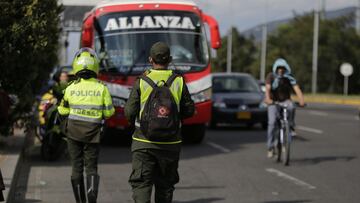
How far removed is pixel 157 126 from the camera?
6.58 m

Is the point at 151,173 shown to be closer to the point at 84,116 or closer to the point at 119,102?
the point at 84,116

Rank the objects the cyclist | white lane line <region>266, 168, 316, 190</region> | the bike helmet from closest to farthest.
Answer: the bike helmet, white lane line <region>266, 168, 316, 190</region>, the cyclist

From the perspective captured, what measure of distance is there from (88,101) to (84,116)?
0.55ft

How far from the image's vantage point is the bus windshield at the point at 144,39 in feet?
50.9

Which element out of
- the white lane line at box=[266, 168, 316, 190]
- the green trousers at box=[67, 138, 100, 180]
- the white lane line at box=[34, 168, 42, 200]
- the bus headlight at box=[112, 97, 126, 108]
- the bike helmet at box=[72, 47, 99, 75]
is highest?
the bike helmet at box=[72, 47, 99, 75]

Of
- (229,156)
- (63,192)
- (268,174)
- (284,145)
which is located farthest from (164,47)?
(229,156)

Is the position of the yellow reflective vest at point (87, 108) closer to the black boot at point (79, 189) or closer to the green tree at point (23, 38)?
the black boot at point (79, 189)

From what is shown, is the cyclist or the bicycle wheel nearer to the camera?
the bicycle wheel

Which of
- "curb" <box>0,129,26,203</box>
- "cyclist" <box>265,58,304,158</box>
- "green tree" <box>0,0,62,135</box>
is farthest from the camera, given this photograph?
"cyclist" <box>265,58,304,158</box>

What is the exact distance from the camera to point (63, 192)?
992 centimetres

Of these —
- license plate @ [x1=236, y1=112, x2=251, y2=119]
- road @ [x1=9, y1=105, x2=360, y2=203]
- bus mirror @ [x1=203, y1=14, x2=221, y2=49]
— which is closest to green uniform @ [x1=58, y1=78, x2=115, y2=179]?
road @ [x1=9, y1=105, x2=360, y2=203]

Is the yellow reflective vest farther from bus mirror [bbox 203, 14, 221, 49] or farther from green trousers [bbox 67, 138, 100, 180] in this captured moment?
bus mirror [bbox 203, 14, 221, 49]

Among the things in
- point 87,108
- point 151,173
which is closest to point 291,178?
point 87,108

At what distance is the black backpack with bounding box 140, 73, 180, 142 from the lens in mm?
6578
